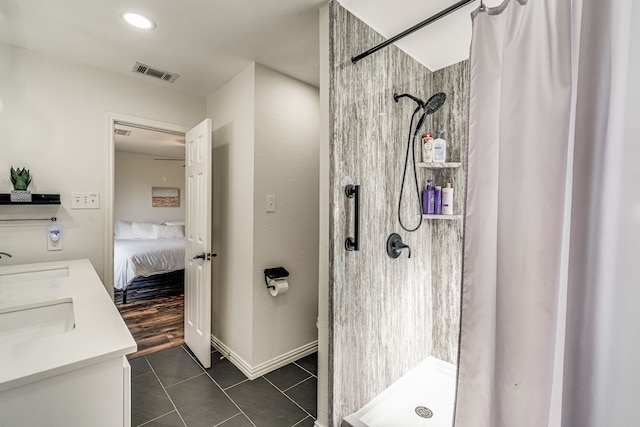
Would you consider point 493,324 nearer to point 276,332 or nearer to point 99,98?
point 276,332

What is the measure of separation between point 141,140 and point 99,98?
282 cm

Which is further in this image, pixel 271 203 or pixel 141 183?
pixel 141 183

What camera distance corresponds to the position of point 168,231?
222 inches

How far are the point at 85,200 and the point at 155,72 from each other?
3.81 feet

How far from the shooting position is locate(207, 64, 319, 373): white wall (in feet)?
7.26

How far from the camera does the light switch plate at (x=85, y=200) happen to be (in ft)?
7.23

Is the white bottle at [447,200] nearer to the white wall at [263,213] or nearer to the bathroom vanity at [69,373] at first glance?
the white wall at [263,213]

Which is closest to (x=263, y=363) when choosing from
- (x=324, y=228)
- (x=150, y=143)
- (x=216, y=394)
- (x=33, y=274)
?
(x=216, y=394)

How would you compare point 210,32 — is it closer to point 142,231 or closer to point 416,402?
point 416,402

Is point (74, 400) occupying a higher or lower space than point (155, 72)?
lower

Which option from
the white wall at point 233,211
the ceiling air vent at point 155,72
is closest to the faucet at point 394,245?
the white wall at point 233,211

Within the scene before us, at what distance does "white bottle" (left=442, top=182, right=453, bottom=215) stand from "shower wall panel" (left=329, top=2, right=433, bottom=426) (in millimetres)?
201

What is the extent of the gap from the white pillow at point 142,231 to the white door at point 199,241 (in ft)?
11.0

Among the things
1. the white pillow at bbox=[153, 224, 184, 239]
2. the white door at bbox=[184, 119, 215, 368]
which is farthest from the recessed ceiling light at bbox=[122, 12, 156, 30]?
the white pillow at bbox=[153, 224, 184, 239]
